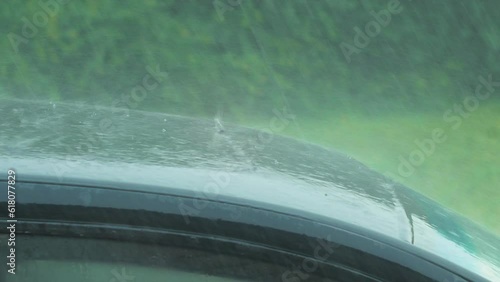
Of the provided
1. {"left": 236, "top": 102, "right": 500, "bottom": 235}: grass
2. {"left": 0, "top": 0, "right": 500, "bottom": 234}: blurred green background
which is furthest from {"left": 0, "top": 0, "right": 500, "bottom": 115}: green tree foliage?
{"left": 236, "top": 102, "right": 500, "bottom": 235}: grass

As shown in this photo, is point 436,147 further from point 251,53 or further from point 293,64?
point 251,53

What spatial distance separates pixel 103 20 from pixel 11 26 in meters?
0.71

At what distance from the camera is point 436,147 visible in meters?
6.56

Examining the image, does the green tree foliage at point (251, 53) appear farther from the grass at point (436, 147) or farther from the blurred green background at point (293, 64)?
the grass at point (436, 147)

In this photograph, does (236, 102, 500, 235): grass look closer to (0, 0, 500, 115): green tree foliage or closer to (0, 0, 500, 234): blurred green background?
(0, 0, 500, 234): blurred green background

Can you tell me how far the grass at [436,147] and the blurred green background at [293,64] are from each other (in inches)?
0.4

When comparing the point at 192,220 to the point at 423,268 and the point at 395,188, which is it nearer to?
the point at 423,268

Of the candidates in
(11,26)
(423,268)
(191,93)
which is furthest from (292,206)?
(11,26)

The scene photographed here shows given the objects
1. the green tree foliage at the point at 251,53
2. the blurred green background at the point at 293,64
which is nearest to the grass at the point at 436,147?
the blurred green background at the point at 293,64

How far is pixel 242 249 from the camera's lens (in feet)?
6.41

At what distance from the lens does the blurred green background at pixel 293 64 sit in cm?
667

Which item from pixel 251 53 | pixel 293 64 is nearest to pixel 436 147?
pixel 293 64

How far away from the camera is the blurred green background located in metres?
6.67

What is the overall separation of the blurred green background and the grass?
0.04ft
